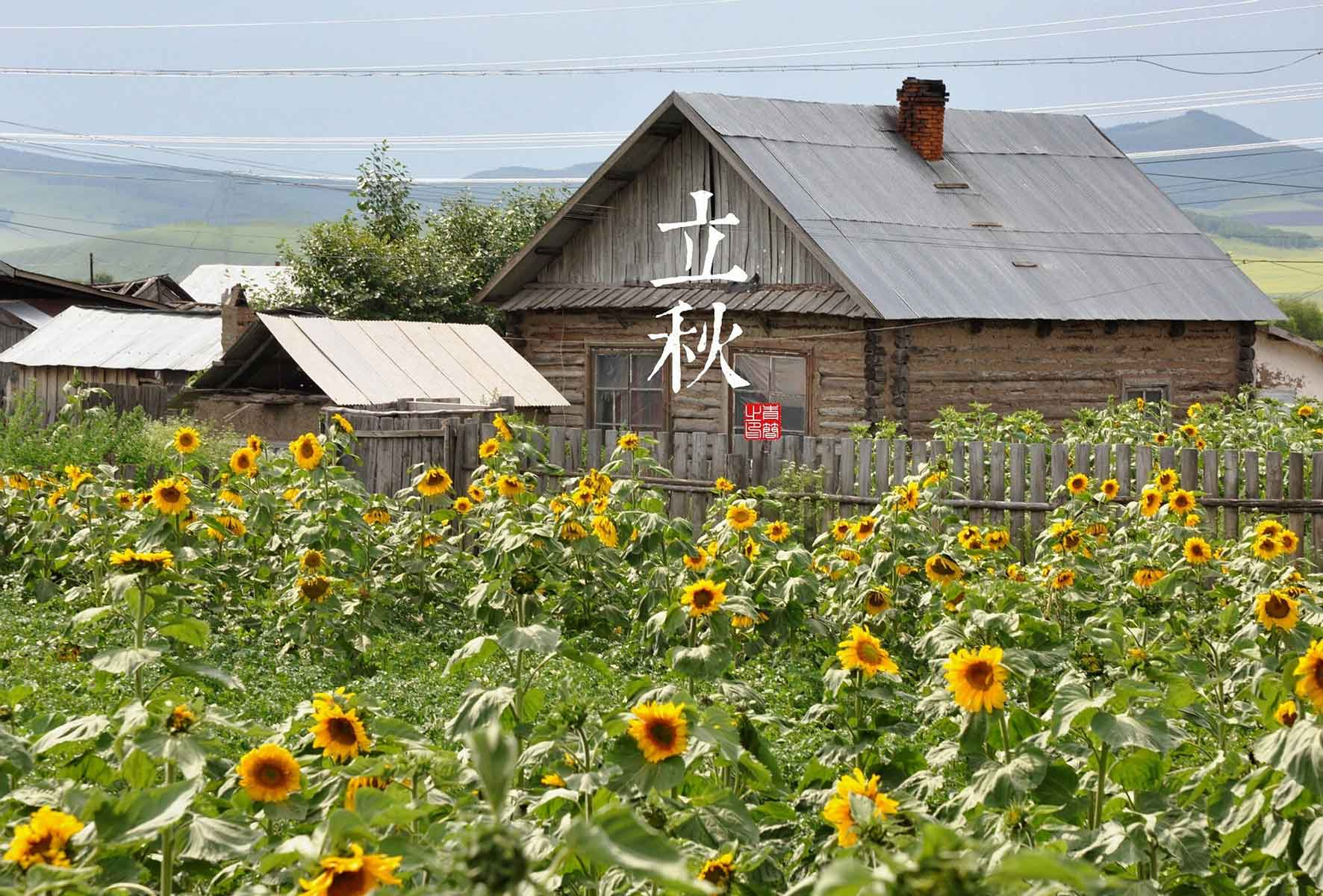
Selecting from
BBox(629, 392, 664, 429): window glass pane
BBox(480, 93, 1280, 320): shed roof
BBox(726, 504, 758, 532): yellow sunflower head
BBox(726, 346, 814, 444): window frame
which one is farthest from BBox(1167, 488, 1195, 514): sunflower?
BBox(629, 392, 664, 429): window glass pane

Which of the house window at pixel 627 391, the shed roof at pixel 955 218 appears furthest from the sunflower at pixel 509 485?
the house window at pixel 627 391

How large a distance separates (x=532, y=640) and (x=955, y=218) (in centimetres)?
1744

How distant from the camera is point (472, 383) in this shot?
1631 cm

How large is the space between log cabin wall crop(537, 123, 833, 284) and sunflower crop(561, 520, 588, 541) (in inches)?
423

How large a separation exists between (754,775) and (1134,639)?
83.8 inches

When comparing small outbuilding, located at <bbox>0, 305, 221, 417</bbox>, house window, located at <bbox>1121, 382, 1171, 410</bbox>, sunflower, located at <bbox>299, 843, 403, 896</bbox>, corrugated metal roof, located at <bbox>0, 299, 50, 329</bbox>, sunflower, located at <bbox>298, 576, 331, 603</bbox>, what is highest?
corrugated metal roof, located at <bbox>0, 299, 50, 329</bbox>

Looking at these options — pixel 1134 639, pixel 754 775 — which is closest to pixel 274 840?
pixel 754 775

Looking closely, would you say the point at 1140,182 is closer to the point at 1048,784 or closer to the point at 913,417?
the point at 913,417

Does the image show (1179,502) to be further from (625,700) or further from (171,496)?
(625,700)

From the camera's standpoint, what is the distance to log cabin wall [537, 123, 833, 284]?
1873cm

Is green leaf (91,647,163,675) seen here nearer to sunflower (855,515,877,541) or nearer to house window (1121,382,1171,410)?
sunflower (855,515,877,541)

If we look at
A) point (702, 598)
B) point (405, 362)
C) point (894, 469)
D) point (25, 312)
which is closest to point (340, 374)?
point (405, 362)

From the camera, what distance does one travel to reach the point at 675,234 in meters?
19.9

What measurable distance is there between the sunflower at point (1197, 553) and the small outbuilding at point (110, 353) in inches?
845
